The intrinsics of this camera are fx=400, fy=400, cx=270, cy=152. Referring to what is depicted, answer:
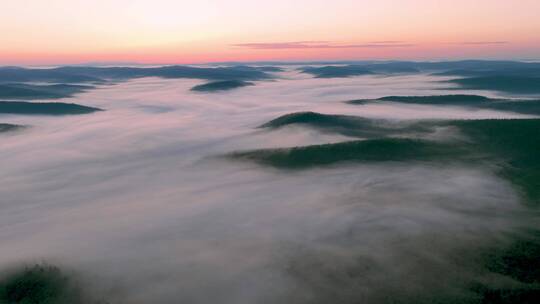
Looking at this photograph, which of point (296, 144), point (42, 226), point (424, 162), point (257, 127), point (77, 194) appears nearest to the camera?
point (42, 226)

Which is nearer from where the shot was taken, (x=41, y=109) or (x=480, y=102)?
(x=480, y=102)

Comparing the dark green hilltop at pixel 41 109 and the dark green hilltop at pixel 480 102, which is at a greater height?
the dark green hilltop at pixel 480 102

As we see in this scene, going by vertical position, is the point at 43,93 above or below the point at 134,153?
above

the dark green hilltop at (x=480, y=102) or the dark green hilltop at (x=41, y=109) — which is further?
the dark green hilltop at (x=41, y=109)

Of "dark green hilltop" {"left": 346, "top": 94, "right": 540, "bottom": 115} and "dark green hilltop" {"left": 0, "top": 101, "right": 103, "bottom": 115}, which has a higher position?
"dark green hilltop" {"left": 346, "top": 94, "right": 540, "bottom": 115}

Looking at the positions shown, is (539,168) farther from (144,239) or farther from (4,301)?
(4,301)

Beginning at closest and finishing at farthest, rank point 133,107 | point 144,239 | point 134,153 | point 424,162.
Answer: point 144,239, point 424,162, point 134,153, point 133,107

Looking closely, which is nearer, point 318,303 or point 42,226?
point 318,303

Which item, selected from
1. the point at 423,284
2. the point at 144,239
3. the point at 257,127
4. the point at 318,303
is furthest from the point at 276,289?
the point at 257,127

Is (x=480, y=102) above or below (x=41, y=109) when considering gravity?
above

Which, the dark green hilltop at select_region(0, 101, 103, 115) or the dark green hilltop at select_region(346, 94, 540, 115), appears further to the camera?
the dark green hilltop at select_region(0, 101, 103, 115)
